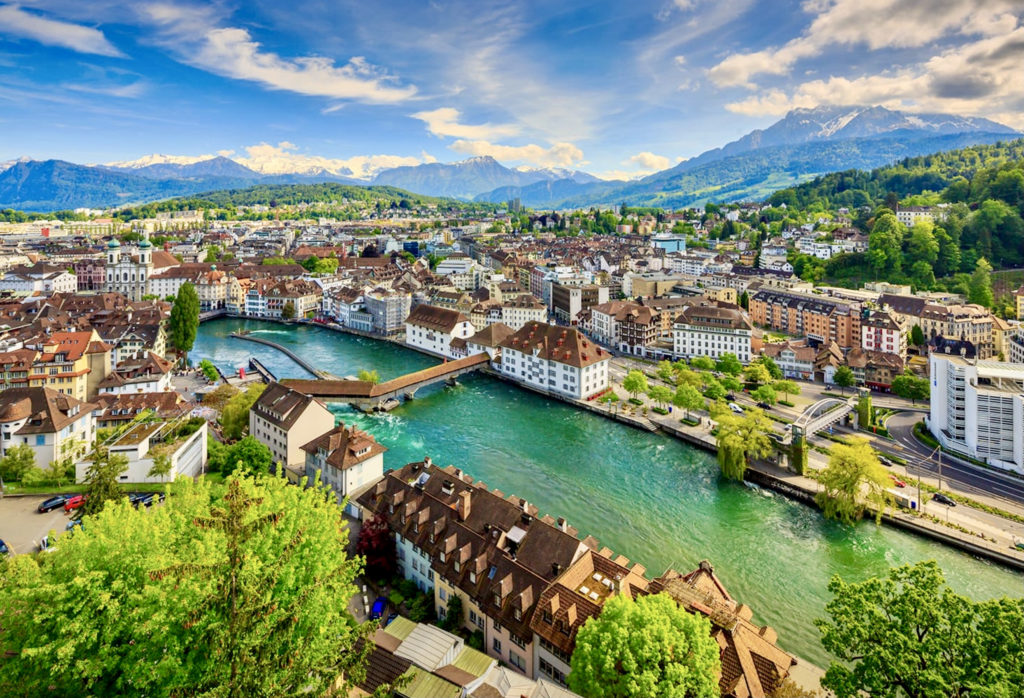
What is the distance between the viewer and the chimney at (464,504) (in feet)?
47.7

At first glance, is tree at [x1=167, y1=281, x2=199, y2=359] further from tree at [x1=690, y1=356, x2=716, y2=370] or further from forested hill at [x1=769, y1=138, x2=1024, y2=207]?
forested hill at [x1=769, y1=138, x2=1024, y2=207]

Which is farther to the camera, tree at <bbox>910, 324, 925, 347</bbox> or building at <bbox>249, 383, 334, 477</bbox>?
tree at <bbox>910, 324, 925, 347</bbox>

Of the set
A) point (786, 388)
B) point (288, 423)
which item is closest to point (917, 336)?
point (786, 388)

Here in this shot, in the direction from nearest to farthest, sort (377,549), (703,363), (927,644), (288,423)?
(927,644), (377,549), (288,423), (703,363)

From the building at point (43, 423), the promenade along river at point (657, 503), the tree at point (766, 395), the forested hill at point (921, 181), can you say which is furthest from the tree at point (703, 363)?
the forested hill at point (921, 181)

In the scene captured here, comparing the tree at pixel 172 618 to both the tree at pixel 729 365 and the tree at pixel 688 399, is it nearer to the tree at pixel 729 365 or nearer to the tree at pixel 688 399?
the tree at pixel 688 399

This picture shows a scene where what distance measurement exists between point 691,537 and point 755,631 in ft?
21.6

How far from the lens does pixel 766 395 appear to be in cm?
2820

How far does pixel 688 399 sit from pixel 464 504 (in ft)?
50.0

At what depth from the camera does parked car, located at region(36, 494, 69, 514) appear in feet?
55.2

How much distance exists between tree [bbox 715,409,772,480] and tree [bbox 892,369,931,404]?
1188 centimetres

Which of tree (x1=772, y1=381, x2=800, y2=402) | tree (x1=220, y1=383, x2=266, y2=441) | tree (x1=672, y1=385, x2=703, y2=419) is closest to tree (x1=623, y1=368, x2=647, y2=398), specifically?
tree (x1=672, y1=385, x2=703, y2=419)

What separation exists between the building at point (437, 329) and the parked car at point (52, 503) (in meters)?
24.3

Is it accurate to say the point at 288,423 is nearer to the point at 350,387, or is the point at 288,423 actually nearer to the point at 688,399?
the point at 350,387
